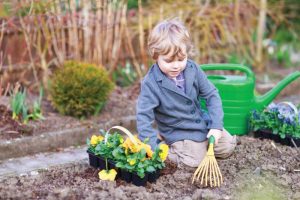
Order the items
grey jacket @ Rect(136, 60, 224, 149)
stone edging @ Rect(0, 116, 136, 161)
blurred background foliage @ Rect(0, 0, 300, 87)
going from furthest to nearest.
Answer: blurred background foliage @ Rect(0, 0, 300, 87), stone edging @ Rect(0, 116, 136, 161), grey jacket @ Rect(136, 60, 224, 149)

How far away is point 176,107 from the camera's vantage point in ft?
11.8

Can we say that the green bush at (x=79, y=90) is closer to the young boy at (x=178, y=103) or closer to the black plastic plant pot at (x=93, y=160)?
the young boy at (x=178, y=103)

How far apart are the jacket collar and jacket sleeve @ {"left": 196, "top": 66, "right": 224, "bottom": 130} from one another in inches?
2.6

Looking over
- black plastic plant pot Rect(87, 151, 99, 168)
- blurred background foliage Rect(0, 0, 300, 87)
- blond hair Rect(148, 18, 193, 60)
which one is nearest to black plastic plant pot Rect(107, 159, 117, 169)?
black plastic plant pot Rect(87, 151, 99, 168)

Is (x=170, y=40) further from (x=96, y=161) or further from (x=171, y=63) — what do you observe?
(x=96, y=161)

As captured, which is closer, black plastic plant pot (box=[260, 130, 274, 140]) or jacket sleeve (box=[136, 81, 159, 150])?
jacket sleeve (box=[136, 81, 159, 150])

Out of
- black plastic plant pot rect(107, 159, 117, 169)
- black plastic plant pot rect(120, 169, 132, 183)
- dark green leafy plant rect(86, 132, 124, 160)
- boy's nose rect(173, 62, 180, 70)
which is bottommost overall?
A: black plastic plant pot rect(120, 169, 132, 183)

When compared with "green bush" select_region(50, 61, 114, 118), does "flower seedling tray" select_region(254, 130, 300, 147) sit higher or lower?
lower

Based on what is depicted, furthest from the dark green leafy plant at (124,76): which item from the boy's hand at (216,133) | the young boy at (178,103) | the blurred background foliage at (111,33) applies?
the boy's hand at (216,133)

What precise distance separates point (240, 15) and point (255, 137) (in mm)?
2255

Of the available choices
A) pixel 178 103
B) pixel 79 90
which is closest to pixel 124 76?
pixel 79 90

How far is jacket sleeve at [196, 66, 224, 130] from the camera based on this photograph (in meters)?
3.63

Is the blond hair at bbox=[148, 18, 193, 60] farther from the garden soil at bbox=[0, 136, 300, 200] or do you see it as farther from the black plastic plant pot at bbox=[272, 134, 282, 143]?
the black plastic plant pot at bbox=[272, 134, 282, 143]

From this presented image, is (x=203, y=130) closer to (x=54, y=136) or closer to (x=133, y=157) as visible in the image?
(x=133, y=157)
